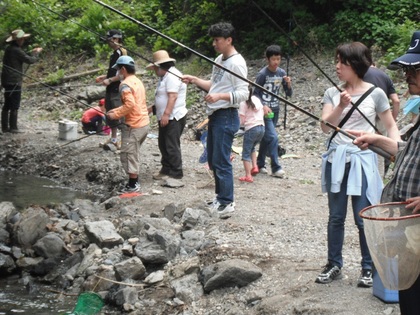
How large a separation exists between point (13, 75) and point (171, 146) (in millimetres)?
5045

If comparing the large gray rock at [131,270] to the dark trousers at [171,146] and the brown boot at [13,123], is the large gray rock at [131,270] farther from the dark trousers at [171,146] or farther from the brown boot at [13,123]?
the brown boot at [13,123]

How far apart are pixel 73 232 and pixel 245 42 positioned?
10251 millimetres

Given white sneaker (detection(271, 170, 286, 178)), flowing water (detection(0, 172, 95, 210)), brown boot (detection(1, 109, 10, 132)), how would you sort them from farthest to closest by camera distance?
brown boot (detection(1, 109, 10, 132)) → flowing water (detection(0, 172, 95, 210)) → white sneaker (detection(271, 170, 286, 178))

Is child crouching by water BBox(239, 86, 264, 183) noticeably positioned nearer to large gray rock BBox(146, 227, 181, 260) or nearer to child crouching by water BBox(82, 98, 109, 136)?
large gray rock BBox(146, 227, 181, 260)

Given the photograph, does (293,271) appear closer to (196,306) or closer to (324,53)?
(196,306)

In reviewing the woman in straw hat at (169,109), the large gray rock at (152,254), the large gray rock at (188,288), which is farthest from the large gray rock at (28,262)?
the woman in straw hat at (169,109)

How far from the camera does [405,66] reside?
399cm

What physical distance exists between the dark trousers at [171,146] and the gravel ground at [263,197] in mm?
205

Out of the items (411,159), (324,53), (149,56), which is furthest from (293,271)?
(149,56)

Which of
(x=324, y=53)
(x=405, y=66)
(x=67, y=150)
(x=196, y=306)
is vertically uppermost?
(x=324, y=53)

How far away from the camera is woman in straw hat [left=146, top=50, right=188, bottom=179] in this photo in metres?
9.84

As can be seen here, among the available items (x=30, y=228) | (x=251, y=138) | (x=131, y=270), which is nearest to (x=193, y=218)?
(x=131, y=270)

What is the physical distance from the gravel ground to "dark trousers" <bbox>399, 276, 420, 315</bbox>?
1111 millimetres

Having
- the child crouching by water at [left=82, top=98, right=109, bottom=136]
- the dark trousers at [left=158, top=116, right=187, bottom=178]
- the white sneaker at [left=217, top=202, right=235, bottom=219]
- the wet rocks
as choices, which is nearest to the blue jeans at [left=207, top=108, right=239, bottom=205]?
the white sneaker at [left=217, top=202, right=235, bottom=219]
